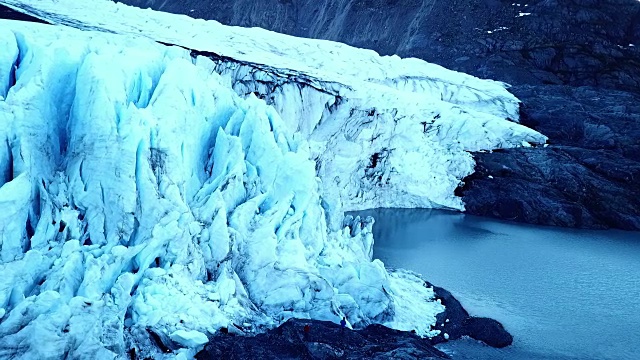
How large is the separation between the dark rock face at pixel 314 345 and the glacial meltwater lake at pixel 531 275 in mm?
1358

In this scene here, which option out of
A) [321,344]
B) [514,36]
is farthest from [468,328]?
[514,36]

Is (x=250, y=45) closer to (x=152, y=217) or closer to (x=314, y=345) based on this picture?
(x=152, y=217)

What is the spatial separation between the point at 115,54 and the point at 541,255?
1349 centimetres

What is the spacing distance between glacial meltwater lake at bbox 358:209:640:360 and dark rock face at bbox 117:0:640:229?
1688 millimetres

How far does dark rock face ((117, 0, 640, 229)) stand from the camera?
74.3 feet

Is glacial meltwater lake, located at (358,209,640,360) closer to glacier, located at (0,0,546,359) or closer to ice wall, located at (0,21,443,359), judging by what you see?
glacier, located at (0,0,546,359)

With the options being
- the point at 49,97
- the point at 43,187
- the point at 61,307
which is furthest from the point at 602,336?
the point at 49,97

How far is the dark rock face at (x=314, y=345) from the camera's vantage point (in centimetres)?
764

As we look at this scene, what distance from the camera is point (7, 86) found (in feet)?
29.5

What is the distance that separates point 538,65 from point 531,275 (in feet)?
89.1

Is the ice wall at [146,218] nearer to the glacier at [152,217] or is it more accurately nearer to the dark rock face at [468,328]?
the glacier at [152,217]

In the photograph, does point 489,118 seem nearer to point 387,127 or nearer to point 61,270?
point 387,127

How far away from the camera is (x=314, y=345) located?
7.93 m

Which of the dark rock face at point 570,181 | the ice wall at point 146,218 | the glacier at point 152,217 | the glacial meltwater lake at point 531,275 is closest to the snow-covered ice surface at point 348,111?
the dark rock face at point 570,181
